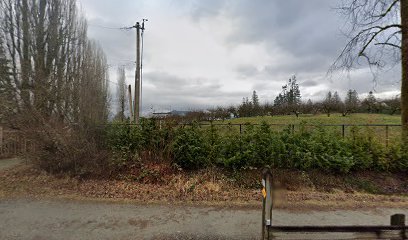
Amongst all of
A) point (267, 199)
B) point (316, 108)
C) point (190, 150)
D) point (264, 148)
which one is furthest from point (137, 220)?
point (316, 108)

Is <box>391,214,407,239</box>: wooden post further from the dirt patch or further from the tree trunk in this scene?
the tree trunk

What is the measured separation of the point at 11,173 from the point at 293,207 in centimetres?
813

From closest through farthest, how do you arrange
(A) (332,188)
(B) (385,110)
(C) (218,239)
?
1. (C) (218,239)
2. (A) (332,188)
3. (B) (385,110)

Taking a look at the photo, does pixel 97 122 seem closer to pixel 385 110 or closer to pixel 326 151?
pixel 326 151

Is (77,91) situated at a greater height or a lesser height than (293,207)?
greater

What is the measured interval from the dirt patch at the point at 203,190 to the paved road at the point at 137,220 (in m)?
0.39

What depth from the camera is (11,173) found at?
6.67 metres

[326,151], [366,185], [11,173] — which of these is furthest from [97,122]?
[366,185]

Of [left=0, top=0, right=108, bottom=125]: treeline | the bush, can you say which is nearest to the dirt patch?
the bush

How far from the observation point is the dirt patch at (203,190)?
5.12 m

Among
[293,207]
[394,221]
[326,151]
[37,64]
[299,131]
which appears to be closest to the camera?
[394,221]

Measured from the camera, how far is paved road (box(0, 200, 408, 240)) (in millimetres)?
3637

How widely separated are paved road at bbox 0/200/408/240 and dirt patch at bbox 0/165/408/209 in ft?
1.28

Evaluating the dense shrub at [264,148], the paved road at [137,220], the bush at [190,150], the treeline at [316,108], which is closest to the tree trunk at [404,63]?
the dense shrub at [264,148]
